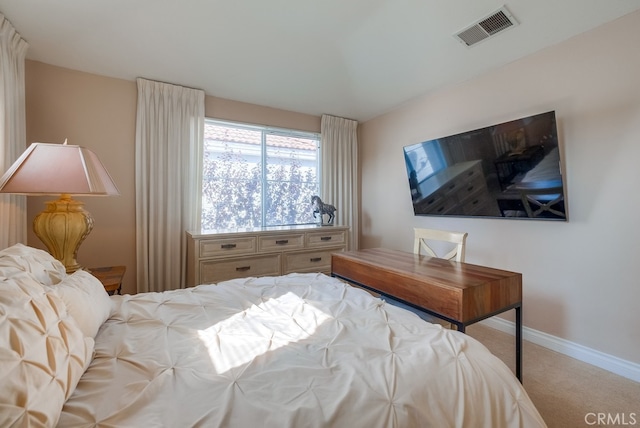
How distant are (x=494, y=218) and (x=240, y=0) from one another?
112 inches

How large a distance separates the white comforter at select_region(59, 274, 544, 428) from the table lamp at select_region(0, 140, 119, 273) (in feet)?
3.12

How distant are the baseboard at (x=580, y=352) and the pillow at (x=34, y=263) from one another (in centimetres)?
326

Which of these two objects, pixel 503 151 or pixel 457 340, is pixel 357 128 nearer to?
pixel 503 151

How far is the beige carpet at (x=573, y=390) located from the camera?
1536 millimetres

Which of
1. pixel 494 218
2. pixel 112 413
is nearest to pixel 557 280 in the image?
pixel 494 218

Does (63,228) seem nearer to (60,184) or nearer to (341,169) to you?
(60,184)

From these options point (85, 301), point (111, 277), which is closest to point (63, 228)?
point (111, 277)

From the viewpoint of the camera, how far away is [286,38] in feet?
8.32

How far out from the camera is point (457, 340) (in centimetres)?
101

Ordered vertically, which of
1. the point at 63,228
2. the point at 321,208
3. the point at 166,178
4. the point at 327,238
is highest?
the point at 166,178

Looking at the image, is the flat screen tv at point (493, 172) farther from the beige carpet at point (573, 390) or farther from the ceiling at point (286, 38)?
the beige carpet at point (573, 390)

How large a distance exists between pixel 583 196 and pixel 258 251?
2.77 m

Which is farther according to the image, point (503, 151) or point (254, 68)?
point (254, 68)

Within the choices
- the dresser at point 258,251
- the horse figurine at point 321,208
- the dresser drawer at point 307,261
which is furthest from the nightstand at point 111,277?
the horse figurine at point 321,208
